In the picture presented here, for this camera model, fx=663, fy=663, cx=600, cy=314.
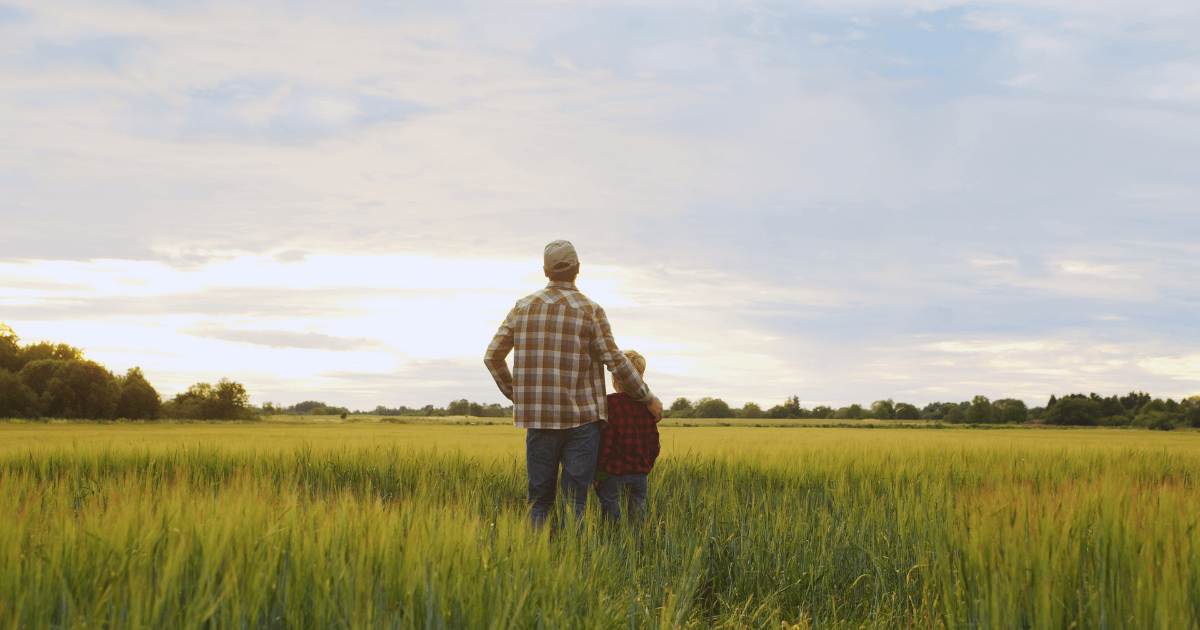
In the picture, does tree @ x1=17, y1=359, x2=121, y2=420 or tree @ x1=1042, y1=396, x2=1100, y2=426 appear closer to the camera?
tree @ x1=17, y1=359, x2=121, y2=420

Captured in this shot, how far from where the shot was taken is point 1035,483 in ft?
28.5

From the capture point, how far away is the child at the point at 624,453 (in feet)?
17.9

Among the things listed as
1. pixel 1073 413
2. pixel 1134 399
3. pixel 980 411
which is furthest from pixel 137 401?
pixel 1134 399

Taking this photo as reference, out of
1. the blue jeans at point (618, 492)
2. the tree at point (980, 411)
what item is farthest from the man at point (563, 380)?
the tree at point (980, 411)

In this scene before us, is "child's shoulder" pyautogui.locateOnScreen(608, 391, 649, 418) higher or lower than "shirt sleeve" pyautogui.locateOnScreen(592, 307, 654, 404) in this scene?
lower

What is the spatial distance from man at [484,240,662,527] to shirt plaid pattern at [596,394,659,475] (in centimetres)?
19

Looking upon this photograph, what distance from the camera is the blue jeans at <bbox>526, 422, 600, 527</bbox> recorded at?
512 cm

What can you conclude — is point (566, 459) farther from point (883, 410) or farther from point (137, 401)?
point (883, 410)

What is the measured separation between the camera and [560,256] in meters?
5.35

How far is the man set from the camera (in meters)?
5.09

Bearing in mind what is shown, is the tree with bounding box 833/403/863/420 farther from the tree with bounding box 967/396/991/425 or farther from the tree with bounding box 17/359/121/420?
the tree with bounding box 17/359/121/420

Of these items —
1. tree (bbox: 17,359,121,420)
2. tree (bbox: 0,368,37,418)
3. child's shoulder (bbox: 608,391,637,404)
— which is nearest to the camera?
child's shoulder (bbox: 608,391,637,404)

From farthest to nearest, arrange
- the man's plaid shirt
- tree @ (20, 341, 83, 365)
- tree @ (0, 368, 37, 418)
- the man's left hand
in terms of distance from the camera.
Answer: tree @ (20, 341, 83, 365) < tree @ (0, 368, 37, 418) < the man's left hand < the man's plaid shirt

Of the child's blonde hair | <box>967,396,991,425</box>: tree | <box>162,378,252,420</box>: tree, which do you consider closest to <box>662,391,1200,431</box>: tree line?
<box>967,396,991,425</box>: tree
